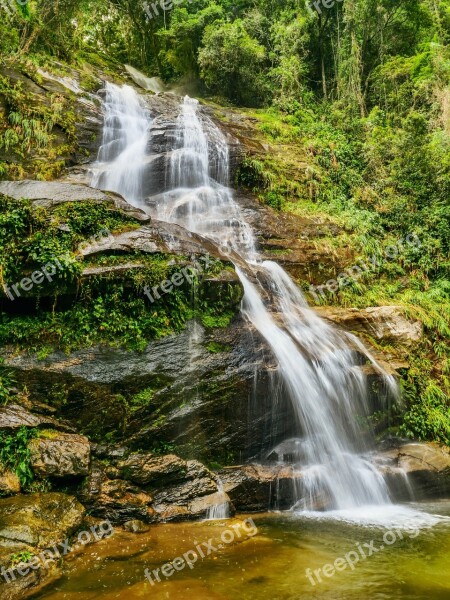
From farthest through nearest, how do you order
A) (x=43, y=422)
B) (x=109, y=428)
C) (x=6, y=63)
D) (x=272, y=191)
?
1. (x=272, y=191)
2. (x=6, y=63)
3. (x=109, y=428)
4. (x=43, y=422)

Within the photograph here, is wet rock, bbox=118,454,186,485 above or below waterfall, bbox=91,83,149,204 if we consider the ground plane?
below

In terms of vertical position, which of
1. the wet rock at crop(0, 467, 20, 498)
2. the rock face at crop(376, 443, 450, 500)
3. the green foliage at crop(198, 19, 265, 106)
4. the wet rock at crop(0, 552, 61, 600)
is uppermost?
the green foliage at crop(198, 19, 265, 106)

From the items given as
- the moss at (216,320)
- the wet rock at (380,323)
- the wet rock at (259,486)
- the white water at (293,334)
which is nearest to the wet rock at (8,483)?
the wet rock at (259,486)

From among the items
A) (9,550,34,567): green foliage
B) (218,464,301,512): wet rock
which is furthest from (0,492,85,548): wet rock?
(218,464,301,512): wet rock

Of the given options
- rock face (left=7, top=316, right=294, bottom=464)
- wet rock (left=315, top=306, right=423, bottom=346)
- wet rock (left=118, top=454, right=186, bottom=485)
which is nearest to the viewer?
wet rock (left=118, top=454, right=186, bottom=485)

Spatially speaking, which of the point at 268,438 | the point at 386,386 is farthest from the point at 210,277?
the point at 386,386

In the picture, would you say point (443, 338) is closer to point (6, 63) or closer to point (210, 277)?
point (210, 277)

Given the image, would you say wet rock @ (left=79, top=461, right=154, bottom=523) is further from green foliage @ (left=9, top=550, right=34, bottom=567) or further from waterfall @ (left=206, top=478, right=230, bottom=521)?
green foliage @ (left=9, top=550, right=34, bottom=567)

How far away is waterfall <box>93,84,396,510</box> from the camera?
638cm

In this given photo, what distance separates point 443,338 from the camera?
9602mm

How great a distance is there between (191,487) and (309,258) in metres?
6.90

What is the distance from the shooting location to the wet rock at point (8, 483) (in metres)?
4.36

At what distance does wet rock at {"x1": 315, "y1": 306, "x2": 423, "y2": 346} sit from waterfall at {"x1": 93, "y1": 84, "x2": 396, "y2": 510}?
59 centimetres

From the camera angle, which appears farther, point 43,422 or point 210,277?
point 210,277
